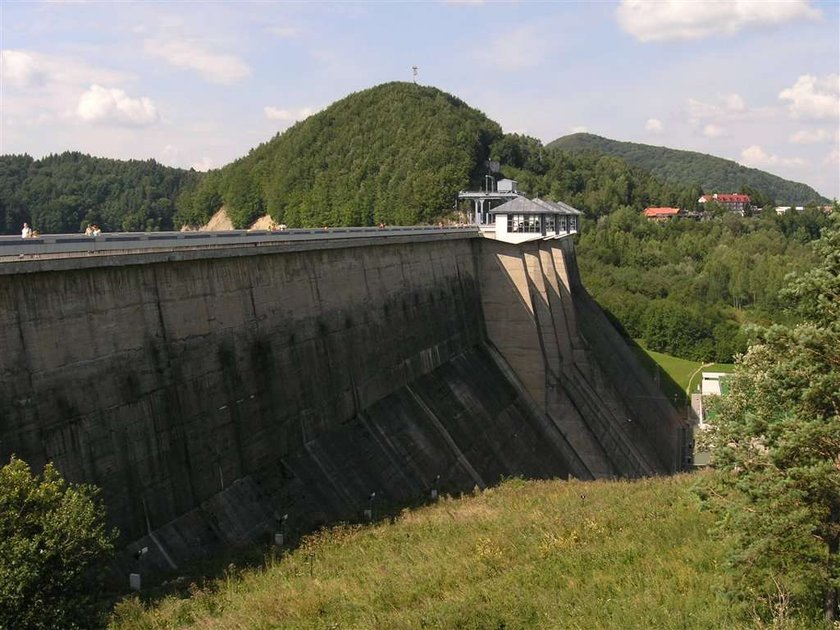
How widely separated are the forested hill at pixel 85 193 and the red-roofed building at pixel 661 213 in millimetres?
84067

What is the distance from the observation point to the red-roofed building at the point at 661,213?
→ 123050mm

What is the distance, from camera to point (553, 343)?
38312 mm

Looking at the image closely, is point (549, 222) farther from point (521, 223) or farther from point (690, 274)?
point (690, 274)

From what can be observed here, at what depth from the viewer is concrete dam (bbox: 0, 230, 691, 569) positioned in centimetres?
1488

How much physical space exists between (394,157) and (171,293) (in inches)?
3261

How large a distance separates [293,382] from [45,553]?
11996 millimetres

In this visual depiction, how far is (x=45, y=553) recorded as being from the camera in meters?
10.0

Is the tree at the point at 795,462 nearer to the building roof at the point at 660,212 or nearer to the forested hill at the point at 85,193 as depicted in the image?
the forested hill at the point at 85,193

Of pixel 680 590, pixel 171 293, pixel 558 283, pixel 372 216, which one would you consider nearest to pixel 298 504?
pixel 171 293

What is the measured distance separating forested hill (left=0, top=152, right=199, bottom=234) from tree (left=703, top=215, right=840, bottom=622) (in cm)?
9238

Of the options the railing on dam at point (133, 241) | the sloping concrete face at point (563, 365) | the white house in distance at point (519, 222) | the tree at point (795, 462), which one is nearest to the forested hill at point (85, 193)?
the white house in distance at point (519, 222)

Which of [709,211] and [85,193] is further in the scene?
[709,211]

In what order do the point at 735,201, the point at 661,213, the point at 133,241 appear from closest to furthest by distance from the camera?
the point at 133,241 < the point at 661,213 < the point at 735,201

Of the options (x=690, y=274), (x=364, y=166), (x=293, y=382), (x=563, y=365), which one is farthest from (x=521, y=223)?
(x=364, y=166)
